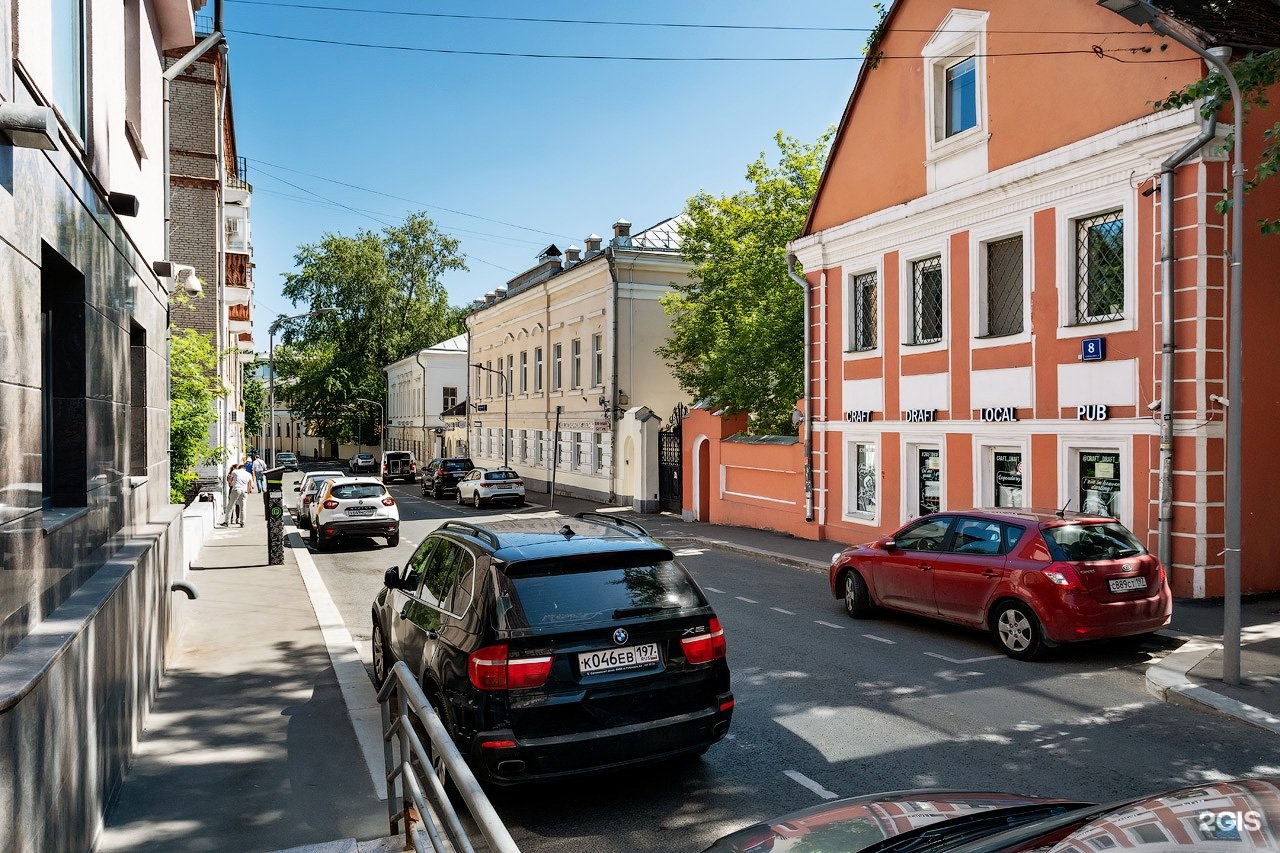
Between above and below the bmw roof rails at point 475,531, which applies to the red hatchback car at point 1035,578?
below

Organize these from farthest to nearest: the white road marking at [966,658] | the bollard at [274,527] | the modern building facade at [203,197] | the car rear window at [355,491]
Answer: the modern building facade at [203,197]
the car rear window at [355,491]
the bollard at [274,527]
the white road marking at [966,658]

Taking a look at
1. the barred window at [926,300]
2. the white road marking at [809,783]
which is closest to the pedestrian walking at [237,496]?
the barred window at [926,300]

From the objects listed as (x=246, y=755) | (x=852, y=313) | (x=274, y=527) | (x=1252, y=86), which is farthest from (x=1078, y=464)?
(x=274, y=527)

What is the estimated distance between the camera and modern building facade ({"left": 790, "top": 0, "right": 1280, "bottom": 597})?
476 inches

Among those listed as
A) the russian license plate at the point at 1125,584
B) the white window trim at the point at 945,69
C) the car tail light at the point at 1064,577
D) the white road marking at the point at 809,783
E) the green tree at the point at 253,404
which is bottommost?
the white road marking at the point at 809,783

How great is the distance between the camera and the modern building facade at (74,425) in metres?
3.90

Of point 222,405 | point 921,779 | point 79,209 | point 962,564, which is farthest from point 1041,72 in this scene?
point 222,405

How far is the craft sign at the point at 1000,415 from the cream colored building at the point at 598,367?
15.2 m

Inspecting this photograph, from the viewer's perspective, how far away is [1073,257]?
45.7 ft

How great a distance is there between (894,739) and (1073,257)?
32.5 ft

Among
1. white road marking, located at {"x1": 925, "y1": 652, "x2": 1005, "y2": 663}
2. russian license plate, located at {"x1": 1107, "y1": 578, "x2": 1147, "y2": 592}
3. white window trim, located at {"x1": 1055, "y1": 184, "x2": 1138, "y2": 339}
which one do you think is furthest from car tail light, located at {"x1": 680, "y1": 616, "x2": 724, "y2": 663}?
white window trim, located at {"x1": 1055, "y1": 184, "x2": 1138, "y2": 339}

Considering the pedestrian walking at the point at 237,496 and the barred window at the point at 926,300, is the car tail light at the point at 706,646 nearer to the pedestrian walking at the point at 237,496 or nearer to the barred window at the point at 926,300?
the barred window at the point at 926,300

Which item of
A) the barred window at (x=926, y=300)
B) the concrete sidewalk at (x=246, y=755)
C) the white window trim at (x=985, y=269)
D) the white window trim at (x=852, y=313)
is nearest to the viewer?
the concrete sidewalk at (x=246, y=755)

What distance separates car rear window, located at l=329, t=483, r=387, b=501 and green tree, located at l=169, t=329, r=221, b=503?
2.58 meters
